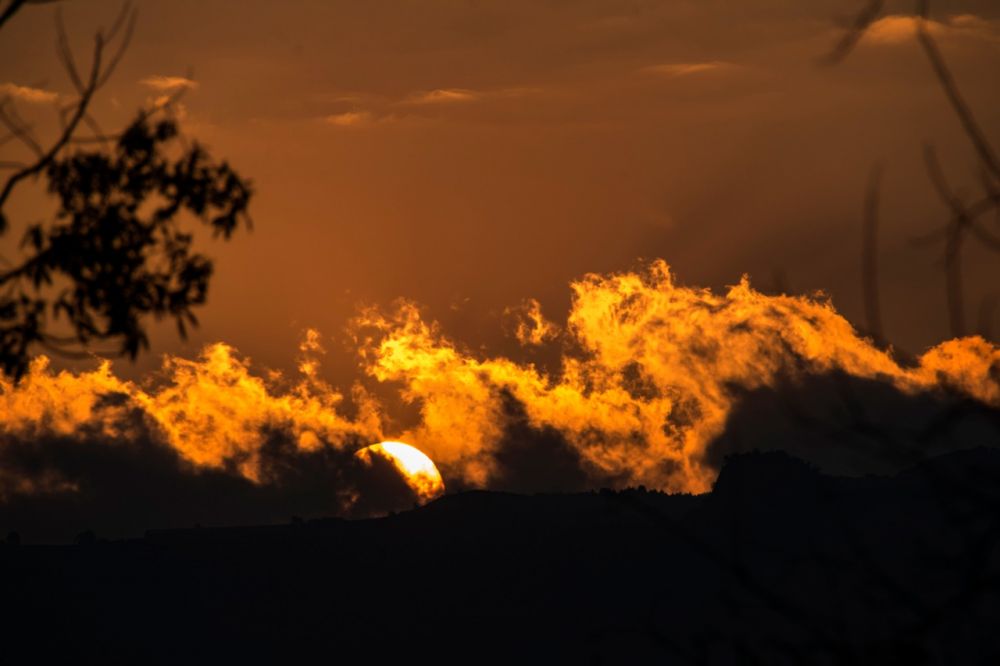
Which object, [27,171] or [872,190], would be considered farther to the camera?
[27,171]

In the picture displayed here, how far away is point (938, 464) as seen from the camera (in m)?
7.96

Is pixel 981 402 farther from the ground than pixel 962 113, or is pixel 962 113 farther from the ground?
pixel 962 113

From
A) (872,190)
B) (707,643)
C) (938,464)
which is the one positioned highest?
(872,190)

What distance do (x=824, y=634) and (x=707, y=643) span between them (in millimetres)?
781

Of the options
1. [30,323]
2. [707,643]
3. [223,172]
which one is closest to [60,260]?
[30,323]

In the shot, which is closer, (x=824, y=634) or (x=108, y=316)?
(x=824, y=634)

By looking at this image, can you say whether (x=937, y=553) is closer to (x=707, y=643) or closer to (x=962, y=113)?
(x=707, y=643)

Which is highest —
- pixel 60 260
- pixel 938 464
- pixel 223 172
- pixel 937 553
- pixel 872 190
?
pixel 223 172

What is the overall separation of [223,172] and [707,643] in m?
12.2

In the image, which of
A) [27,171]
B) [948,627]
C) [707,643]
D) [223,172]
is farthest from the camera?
[223,172]

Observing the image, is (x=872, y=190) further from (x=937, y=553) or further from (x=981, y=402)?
(x=937, y=553)

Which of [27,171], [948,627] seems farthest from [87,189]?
[948,627]

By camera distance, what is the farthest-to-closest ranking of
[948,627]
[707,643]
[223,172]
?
1. [223,172]
2. [707,643]
3. [948,627]

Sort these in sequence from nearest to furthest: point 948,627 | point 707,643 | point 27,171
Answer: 1. point 948,627
2. point 707,643
3. point 27,171
